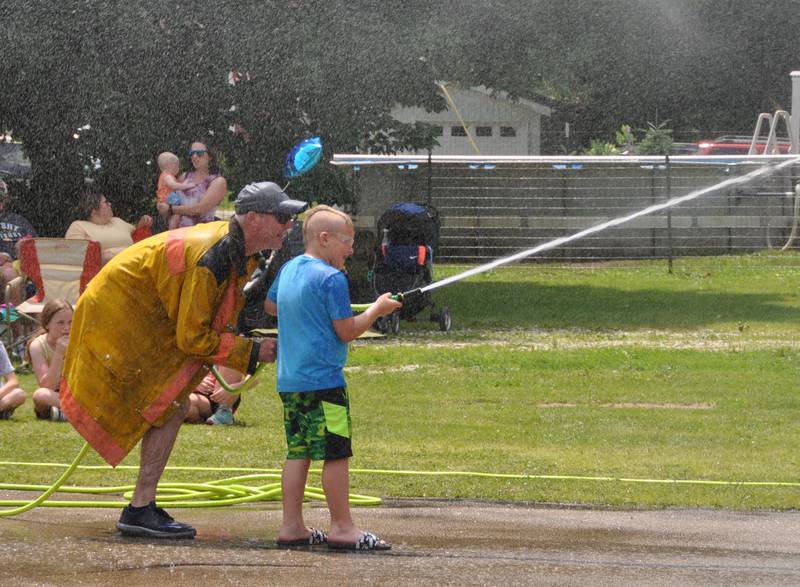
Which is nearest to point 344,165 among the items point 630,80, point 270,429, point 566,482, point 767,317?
point 767,317

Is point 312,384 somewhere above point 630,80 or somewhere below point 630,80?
below

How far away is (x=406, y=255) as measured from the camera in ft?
51.5

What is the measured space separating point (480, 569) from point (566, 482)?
2.19 meters

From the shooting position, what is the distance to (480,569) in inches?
229

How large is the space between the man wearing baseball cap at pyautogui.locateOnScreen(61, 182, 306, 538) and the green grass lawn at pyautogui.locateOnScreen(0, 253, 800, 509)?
165 centimetres

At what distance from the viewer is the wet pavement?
223 inches

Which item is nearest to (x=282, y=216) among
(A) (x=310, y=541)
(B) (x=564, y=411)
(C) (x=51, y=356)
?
(A) (x=310, y=541)

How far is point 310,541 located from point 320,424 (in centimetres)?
52

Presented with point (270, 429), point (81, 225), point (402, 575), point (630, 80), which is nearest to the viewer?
point (402, 575)

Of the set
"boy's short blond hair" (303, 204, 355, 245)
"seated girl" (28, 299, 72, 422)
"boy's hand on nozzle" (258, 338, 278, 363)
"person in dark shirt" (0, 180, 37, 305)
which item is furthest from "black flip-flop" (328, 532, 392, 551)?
"person in dark shirt" (0, 180, 37, 305)

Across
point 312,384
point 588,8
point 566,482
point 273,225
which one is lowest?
point 566,482

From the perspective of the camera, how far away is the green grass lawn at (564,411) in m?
8.05

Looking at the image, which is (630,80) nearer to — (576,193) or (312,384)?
(576,193)

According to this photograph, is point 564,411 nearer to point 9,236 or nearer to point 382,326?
point 382,326
